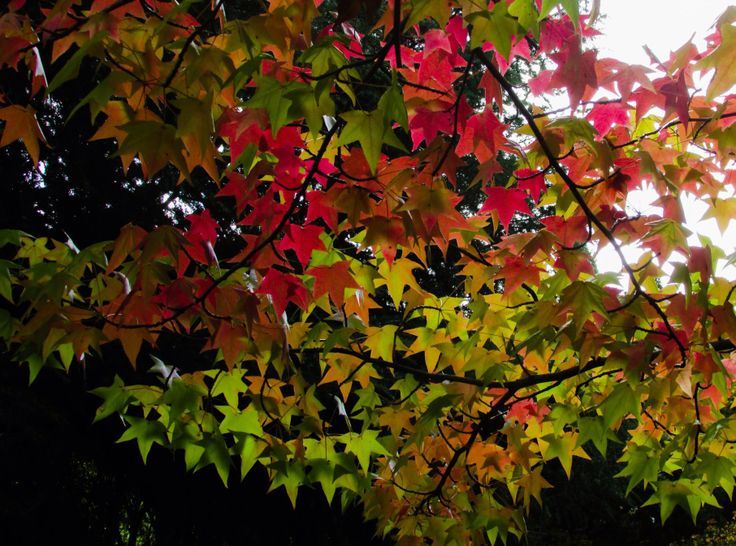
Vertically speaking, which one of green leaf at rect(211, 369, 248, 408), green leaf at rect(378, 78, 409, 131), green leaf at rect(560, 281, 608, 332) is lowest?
green leaf at rect(211, 369, 248, 408)

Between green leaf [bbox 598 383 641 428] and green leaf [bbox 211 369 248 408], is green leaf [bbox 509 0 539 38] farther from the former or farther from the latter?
green leaf [bbox 211 369 248 408]

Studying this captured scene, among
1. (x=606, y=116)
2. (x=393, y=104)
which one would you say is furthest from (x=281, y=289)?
(x=606, y=116)

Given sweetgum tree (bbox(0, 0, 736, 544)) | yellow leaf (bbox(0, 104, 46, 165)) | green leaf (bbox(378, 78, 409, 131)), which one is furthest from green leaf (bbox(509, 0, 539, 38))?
yellow leaf (bbox(0, 104, 46, 165))

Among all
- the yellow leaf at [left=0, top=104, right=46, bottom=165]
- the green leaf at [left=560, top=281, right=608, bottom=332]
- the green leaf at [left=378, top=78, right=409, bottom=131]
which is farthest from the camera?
the green leaf at [left=560, top=281, right=608, bottom=332]

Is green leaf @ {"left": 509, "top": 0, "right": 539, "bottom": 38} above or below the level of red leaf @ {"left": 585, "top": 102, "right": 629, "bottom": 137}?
below

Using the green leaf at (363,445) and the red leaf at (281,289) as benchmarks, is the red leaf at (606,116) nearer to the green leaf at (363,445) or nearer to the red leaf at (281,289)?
the red leaf at (281,289)

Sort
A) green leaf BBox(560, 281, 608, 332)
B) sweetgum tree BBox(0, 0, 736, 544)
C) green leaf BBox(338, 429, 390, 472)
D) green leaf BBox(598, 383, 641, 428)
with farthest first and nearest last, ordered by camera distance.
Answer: green leaf BBox(338, 429, 390, 472)
green leaf BBox(598, 383, 641, 428)
green leaf BBox(560, 281, 608, 332)
sweetgum tree BBox(0, 0, 736, 544)

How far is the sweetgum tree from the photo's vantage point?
1195 mm

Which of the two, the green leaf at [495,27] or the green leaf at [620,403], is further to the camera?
the green leaf at [620,403]

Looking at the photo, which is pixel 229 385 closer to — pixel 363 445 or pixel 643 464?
pixel 363 445

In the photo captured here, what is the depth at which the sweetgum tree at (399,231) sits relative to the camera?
1.20 meters

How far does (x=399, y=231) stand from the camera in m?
1.44

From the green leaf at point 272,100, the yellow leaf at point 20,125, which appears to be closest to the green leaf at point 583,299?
the green leaf at point 272,100

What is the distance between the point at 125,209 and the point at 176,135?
3116 millimetres
